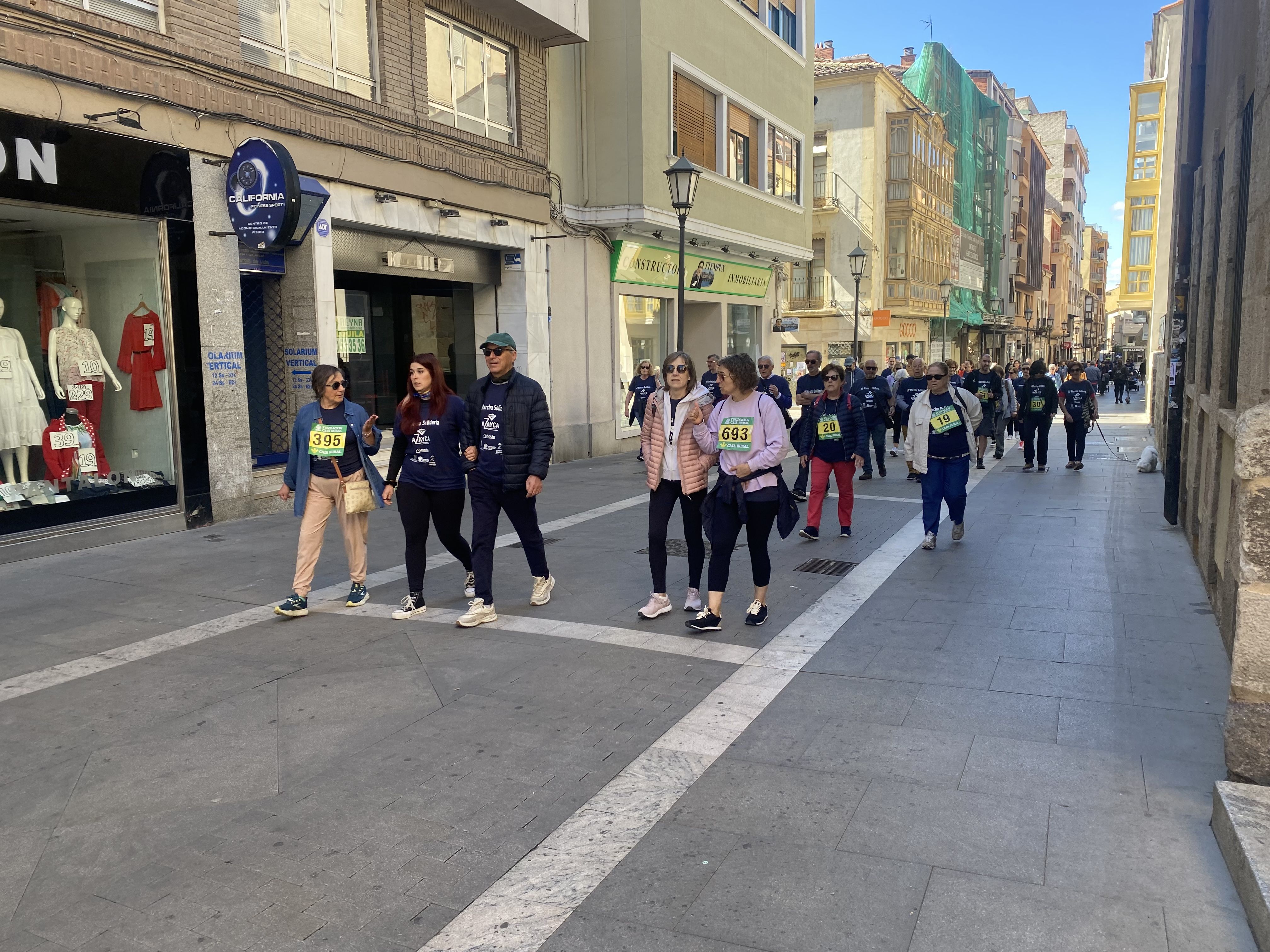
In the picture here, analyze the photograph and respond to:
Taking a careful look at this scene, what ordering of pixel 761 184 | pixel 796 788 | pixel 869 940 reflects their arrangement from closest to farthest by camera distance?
pixel 869 940, pixel 796 788, pixel 761 184

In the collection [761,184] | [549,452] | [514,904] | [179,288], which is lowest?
[514,904]

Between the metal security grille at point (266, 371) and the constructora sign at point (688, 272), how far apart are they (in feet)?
22.3

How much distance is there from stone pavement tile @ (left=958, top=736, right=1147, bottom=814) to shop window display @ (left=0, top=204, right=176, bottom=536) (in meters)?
8.41

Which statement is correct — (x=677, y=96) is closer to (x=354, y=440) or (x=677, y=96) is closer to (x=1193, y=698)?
(x=354, y=440)

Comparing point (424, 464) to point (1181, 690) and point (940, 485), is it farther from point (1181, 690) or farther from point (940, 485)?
point (940, 485)

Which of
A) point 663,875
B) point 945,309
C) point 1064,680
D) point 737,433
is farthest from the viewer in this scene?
point 945,309

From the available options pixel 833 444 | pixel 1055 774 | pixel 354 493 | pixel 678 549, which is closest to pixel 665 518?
pixel 354 493

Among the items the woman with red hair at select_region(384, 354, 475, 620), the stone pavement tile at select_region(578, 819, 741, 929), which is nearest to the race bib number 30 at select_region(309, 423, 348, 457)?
the woman with red hair at select_region(384, 354, 475, 620)

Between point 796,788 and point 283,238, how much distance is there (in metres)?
8.04

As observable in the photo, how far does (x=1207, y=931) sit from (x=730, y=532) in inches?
142

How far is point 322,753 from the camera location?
440 centimetres

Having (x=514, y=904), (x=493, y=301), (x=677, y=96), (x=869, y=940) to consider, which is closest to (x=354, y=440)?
(x=514, y=904)

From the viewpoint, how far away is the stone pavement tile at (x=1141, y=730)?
4301 millimetres

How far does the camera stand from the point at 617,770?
418cm
